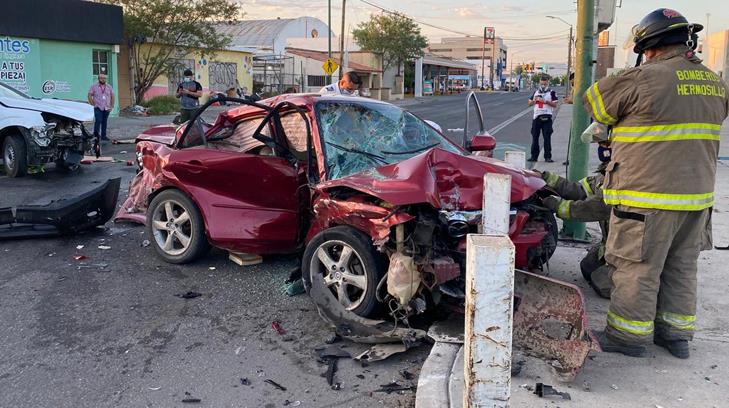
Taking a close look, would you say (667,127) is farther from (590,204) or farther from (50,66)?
(50,66)

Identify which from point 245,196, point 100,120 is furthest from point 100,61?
point 245,196

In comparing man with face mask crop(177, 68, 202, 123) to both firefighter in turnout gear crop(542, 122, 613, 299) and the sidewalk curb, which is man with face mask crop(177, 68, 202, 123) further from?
the sidewalk curb

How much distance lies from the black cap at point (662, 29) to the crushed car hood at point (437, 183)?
1167 mm

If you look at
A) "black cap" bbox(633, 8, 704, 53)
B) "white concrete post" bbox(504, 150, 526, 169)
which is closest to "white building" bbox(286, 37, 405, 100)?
"white concrete post" bbox(504, 150, 526, 169)

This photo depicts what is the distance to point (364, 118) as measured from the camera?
5652 mm

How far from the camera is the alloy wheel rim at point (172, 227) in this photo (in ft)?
19.6

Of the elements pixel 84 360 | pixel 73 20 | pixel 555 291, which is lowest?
pixel 84 360

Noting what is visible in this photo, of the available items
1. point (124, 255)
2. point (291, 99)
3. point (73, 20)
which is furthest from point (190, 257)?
point (73, 20)

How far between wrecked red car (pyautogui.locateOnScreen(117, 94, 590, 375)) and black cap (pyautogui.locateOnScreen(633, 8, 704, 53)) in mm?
1169

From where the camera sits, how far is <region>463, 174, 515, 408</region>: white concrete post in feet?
9.22

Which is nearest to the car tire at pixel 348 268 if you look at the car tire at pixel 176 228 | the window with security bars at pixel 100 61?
the car tire at pixel 176 228

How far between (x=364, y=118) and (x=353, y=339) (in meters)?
2.07

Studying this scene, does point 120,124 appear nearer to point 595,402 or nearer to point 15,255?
point 15,255

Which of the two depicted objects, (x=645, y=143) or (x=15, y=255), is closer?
(x=645, y=143)
